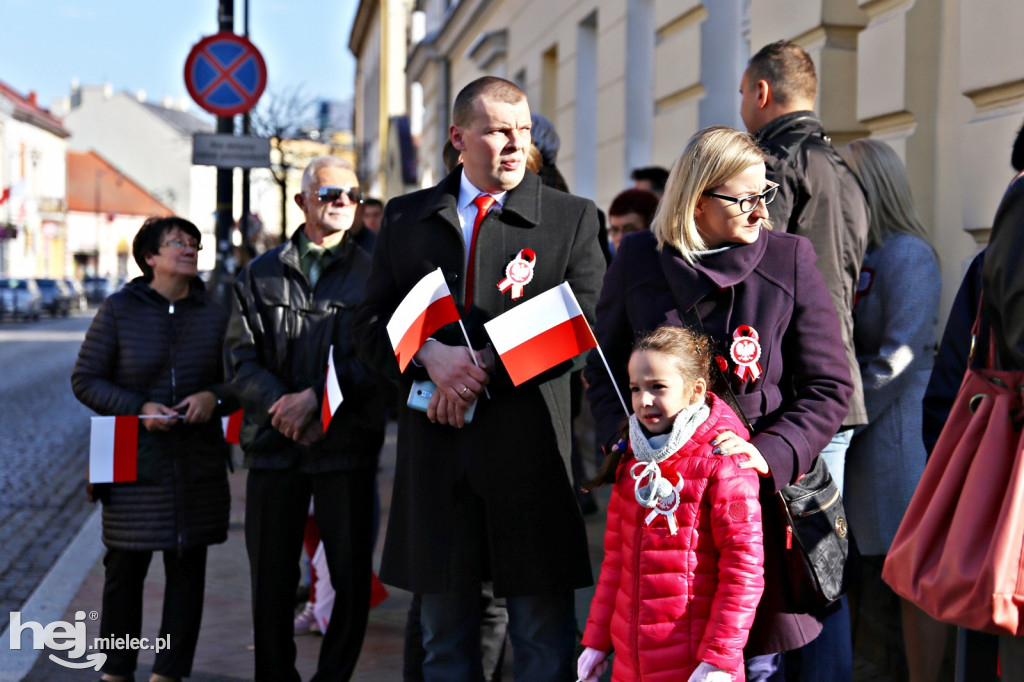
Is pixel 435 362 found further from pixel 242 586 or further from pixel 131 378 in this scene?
pixel 242 586

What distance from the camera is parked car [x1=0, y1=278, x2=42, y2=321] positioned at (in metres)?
45.2

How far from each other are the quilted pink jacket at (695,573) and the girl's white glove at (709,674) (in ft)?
0.05

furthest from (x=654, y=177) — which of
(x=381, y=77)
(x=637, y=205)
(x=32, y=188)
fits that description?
(x=32, y=188)

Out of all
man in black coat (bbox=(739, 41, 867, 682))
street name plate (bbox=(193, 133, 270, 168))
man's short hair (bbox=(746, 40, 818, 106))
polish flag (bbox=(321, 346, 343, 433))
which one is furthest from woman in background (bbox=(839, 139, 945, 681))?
street name plate (bbox=(193, 133, 270, 168))

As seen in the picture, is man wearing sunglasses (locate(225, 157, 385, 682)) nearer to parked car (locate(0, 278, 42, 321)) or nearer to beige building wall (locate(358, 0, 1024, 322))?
beige building wall (locate(358, 0, 1024, 322))

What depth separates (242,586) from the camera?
6973 mm

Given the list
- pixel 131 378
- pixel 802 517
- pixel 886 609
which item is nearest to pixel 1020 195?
pixel 802 517

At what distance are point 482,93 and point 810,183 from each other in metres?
1.09

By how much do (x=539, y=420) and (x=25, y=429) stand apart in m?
A: 12.3

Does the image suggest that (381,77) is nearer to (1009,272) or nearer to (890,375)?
(890,375)

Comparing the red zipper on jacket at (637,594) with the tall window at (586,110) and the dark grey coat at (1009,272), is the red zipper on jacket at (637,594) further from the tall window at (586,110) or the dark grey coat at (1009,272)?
the tall window at (586,110)

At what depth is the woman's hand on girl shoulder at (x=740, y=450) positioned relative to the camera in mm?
3115

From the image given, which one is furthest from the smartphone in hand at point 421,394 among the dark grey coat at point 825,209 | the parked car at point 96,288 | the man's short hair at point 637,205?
the parked car at point 96,288

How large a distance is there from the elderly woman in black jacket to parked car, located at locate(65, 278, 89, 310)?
5128 cm
